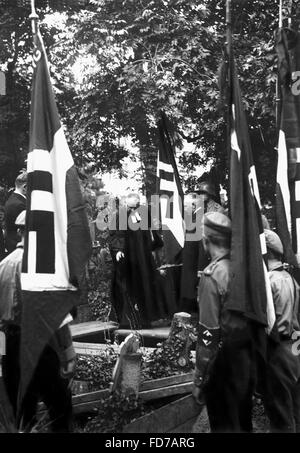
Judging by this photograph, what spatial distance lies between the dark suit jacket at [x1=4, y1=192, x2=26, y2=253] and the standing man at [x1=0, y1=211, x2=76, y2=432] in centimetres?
220

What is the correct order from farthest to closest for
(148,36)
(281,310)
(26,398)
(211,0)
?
(211,0), (148,36), (281,310), (26,398)

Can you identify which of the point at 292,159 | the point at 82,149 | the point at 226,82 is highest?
the point at 82,149

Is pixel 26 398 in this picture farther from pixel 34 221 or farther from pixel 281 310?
pixel 281 310

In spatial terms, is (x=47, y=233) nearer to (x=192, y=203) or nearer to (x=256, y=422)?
(x=256, y=422)

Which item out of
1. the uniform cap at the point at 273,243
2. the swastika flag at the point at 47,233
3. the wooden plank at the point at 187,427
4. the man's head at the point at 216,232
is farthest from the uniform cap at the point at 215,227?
the wooden plank at the point at 187,427

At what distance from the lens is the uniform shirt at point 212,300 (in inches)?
171

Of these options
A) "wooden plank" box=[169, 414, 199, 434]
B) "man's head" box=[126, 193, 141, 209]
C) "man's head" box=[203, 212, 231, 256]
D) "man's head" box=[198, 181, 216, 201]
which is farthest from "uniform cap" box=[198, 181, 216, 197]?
"man's head" box=[203, 212, 231, 256]

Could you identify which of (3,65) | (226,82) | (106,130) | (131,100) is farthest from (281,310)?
(3,65)

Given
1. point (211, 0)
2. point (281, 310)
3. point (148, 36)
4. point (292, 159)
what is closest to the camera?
point (281, 310)

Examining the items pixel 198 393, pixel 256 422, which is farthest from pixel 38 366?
pixel 256 422

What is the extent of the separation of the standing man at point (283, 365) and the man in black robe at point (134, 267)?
456cm

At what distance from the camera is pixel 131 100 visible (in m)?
12.1

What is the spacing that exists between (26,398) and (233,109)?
256cm

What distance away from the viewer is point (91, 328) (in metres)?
9.48
